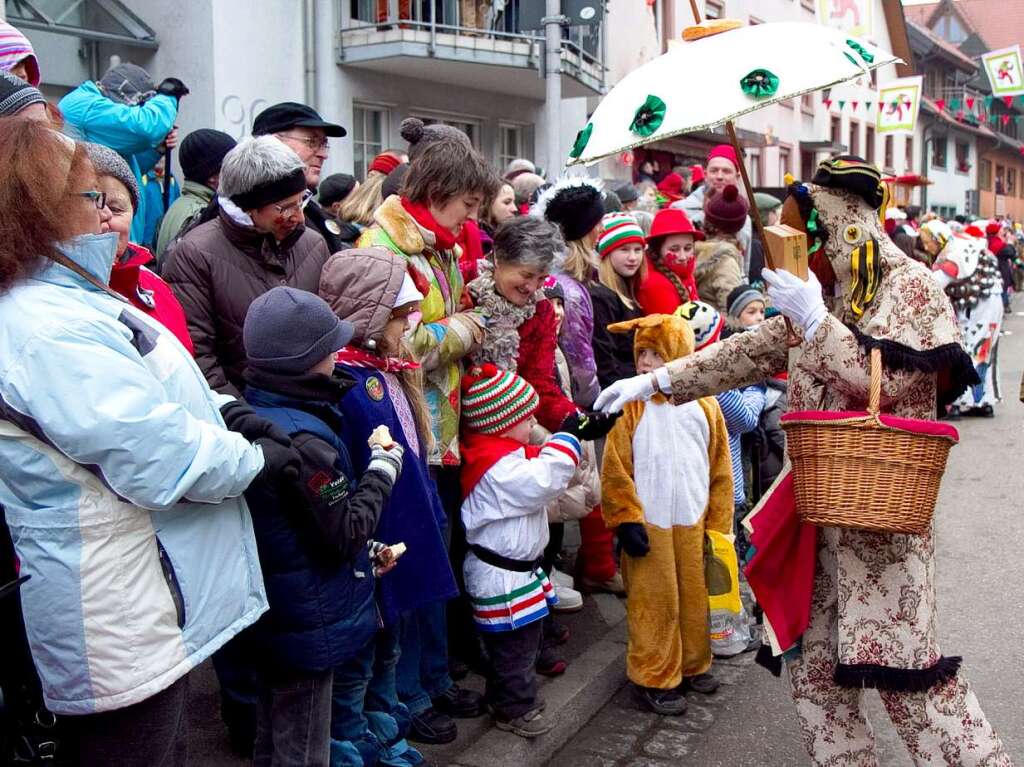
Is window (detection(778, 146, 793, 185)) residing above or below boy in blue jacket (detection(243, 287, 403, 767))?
above

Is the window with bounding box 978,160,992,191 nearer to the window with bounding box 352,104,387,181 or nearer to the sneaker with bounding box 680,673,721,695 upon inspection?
the window with bounding box 352,104,387,181

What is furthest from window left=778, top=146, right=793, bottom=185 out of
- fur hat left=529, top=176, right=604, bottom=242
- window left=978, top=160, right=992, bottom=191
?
window left=978, top=160, right=992, bottom=191

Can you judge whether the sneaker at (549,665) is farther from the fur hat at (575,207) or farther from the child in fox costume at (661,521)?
the fur hat at (575,207)

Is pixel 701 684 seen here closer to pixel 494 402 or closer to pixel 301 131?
pixel 494 402

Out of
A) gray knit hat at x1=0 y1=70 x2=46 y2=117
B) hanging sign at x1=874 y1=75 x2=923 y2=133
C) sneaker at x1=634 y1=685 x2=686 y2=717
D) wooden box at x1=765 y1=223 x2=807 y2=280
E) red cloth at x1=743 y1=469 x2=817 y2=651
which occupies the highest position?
hanging sign at x1=874 y1=75 x2=923 y2=133

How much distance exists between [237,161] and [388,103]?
9.29 m

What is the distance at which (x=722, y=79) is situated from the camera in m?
2.89

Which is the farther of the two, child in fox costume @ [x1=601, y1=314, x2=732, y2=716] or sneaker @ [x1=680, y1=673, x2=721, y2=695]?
sneaker @ [x1=680, y1=673, x2=721, y2=695]

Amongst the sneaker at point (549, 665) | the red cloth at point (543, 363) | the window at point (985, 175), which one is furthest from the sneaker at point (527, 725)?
the window at point (985, 175)

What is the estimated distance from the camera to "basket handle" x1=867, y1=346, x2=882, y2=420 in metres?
2.85

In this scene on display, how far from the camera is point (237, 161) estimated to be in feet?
12.0

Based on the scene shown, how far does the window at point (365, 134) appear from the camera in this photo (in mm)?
12328

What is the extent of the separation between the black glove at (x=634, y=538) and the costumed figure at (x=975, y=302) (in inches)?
323

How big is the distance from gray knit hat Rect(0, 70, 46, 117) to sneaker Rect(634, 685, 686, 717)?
10.4 feet
